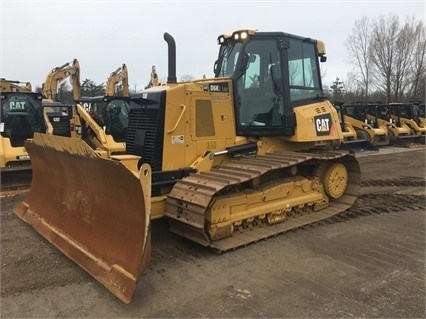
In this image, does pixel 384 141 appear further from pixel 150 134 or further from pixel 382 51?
pixel 382 51

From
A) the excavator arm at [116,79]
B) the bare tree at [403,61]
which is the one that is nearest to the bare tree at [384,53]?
the bare tree at [403,61]

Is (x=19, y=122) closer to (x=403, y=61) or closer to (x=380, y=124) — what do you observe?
(x=380, y=124)

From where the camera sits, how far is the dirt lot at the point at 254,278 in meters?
3.64

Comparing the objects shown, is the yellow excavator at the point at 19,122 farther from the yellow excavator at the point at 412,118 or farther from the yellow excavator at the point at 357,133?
the yellow excavator at the point at 412,118

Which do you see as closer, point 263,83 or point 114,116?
point 263,83

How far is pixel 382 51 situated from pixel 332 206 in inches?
1349

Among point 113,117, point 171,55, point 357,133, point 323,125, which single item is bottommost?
point 357,133

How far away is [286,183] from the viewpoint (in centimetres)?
598

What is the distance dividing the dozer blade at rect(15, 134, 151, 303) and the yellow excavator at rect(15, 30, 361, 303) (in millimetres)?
19

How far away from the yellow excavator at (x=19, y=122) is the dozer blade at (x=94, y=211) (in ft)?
15.2

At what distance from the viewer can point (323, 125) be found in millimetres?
6547

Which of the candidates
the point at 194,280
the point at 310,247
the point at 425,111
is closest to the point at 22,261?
the point at 194,280

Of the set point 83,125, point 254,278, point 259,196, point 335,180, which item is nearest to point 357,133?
point 83,125

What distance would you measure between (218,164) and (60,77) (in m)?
13.1
